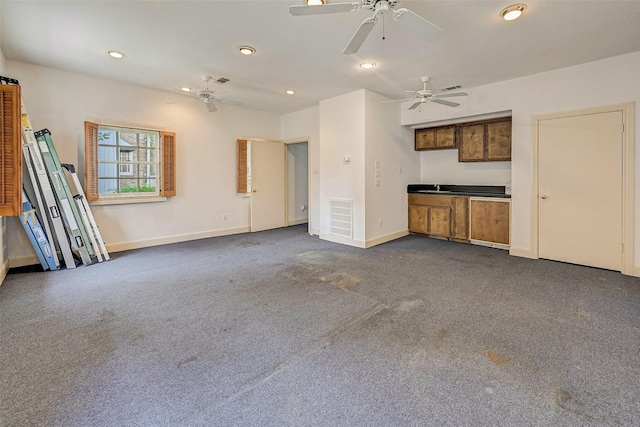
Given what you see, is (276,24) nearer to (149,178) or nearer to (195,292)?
(195,292)

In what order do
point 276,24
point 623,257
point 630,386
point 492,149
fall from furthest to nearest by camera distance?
1. point 492,149
2. point 623,257
3. point 276,24
4. point 630,386

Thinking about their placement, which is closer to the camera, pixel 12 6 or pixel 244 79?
pixel 12 6

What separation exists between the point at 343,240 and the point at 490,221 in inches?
97.8

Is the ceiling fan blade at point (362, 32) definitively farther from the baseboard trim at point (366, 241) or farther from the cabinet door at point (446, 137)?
the cabinet door at point (446, 137)

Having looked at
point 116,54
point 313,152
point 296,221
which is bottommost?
point 296,221

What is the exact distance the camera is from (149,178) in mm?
5270

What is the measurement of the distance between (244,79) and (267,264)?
109 inches

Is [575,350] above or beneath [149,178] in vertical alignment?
beneath

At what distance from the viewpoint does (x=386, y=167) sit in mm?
5543

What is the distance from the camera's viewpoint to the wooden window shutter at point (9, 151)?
2.08 metres

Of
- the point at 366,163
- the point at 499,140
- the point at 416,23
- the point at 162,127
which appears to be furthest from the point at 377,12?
the point at 162,127

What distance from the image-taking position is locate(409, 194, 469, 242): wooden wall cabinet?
5438mm

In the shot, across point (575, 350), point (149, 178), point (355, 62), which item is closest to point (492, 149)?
point (355, 62)

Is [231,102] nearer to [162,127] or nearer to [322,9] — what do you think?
[162,127]
